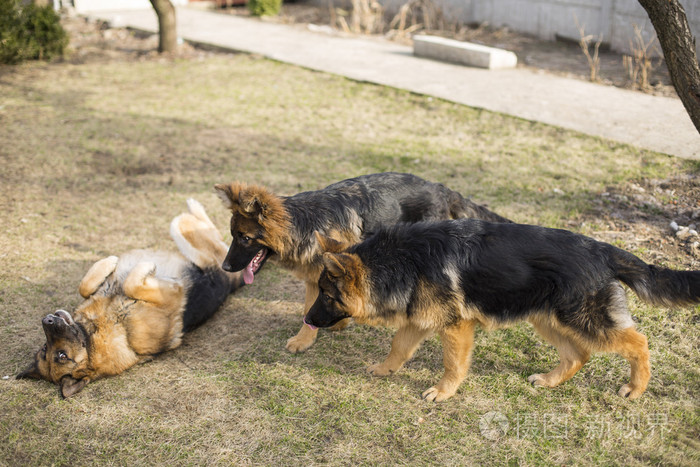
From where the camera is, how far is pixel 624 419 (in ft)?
14.3

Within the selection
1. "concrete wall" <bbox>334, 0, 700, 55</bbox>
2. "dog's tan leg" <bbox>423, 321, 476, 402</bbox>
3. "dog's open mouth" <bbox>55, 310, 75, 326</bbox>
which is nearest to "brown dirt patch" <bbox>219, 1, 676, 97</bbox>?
"concrete wall" <bbox>334, 0, 700, 55</bbox>

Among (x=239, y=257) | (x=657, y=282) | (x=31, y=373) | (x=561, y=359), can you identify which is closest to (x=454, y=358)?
(x=561, y=359)

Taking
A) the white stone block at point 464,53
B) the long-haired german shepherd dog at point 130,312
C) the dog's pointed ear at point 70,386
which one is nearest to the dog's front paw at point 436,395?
the long-haired german shepherd dog at point 130,312

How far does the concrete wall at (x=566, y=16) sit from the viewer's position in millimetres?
13445

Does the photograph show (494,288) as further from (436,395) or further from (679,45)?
(679,45)

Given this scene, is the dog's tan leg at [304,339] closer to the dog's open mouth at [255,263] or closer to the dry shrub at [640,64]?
the dog's open mouth at [255,263]

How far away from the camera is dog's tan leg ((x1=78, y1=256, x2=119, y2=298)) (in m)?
5.52

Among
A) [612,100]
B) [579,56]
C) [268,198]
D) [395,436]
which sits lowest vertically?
[395,436]

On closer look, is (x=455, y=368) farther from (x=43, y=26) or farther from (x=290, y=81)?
(x=43, y=26)

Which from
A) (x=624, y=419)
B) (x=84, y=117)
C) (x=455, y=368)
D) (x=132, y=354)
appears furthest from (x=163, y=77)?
(x=624, y=419)

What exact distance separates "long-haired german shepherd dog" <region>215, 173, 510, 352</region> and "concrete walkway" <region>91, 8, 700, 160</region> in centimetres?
535

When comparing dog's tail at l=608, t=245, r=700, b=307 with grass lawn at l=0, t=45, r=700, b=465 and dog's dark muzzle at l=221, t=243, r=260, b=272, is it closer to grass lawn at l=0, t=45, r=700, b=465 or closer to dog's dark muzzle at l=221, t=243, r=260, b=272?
grass lawn at l=0, t=45, r=700, b=465

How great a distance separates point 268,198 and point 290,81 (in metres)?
8.90

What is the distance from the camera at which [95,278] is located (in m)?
5.55
